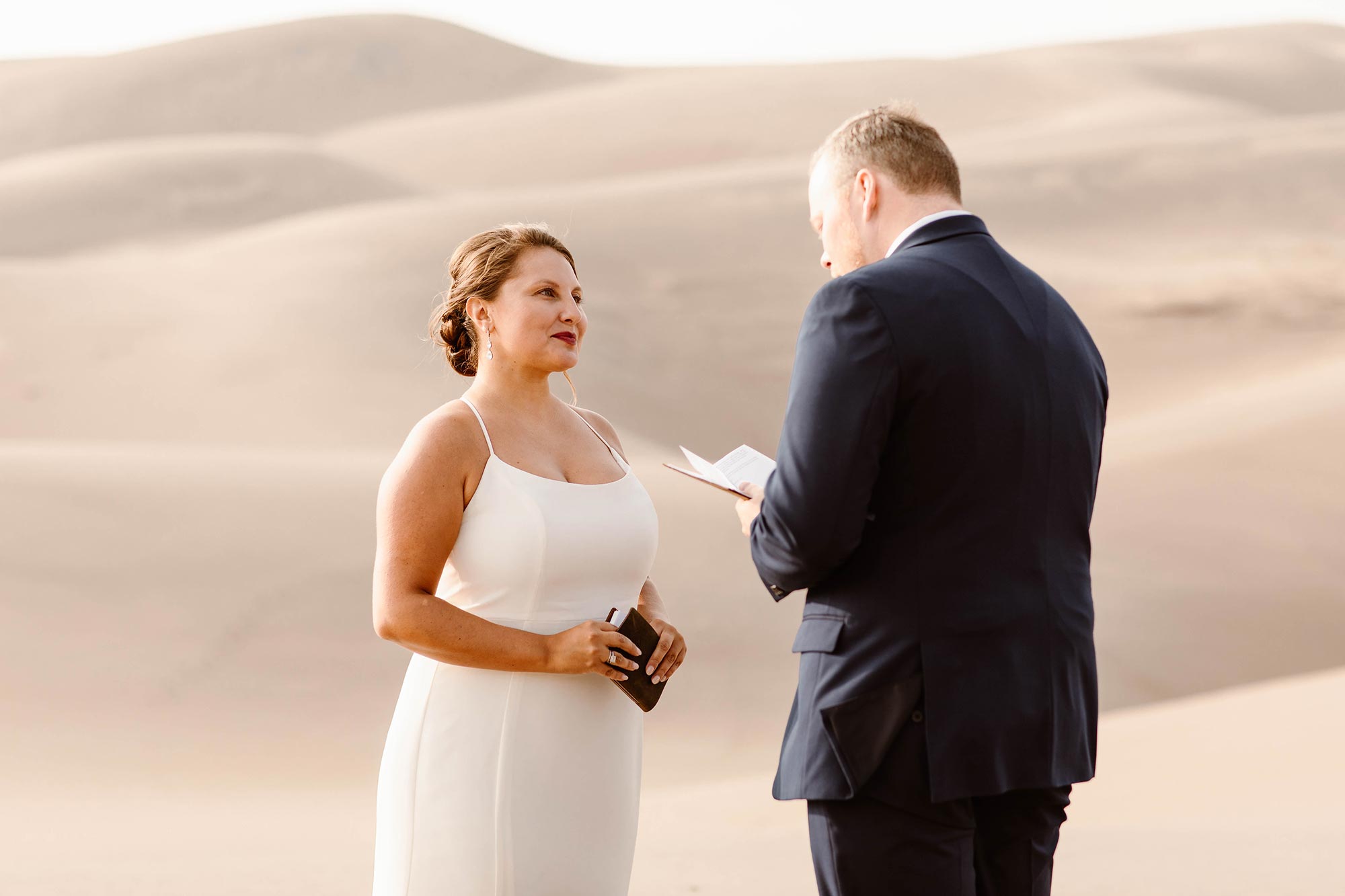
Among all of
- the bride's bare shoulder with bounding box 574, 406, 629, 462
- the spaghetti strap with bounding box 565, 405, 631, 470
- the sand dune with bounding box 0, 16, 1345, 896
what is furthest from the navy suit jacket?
the sand dune with bounding box 0, 16, 1345, 896

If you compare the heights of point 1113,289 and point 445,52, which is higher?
point 445,52

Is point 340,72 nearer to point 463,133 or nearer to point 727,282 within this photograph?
point 463,133

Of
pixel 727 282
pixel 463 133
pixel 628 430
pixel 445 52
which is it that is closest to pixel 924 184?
pixel 628 430

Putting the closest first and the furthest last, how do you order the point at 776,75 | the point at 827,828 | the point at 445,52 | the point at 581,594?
the point at 827,828 → the point at 581,594 → the point at 776,75 → the point at 445,52

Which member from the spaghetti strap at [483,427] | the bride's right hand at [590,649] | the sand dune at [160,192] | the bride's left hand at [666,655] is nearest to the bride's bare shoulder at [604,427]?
the spaghetti strap at [483,427]

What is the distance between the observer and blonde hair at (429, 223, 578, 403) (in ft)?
10.5

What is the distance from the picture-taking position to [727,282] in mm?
25141

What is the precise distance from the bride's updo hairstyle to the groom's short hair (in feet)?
2.48

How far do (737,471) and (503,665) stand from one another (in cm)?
66

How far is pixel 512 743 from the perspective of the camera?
2932 mm

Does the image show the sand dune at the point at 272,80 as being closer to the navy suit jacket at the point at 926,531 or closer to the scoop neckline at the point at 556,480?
the scoop neckline at the point at 556,480

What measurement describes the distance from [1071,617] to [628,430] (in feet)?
52.3

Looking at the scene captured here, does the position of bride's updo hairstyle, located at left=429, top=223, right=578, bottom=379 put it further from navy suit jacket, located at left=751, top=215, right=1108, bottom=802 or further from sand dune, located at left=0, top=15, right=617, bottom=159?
sand dune, located at left=0, top=15, right=617, bottom=159

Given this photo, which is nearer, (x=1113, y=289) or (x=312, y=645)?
(x=312, y=645)
